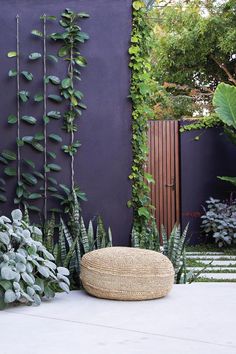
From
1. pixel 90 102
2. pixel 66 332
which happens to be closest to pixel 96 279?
pixel 66 332

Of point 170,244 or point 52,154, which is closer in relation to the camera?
point 170,244

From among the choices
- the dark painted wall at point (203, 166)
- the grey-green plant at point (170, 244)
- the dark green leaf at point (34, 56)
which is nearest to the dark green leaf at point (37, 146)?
the dark green leaf at point (34, 56)

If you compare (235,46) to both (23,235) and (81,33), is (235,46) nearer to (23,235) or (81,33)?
(81,33)

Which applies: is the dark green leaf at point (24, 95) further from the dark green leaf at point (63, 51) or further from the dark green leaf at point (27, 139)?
the dark green leaf at point (63, 51)

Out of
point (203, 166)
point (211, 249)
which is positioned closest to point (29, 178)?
point (211, 249)

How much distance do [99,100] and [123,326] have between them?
2.30 metres

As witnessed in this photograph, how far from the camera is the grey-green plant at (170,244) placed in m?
4.37

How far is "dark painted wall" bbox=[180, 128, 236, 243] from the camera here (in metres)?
8.21

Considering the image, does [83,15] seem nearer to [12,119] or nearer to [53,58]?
[53,58]

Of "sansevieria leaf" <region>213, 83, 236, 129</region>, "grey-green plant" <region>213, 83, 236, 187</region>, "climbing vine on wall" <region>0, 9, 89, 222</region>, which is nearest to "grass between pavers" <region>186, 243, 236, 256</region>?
"grey-green plant" <region>213, 83, 236, 187</region>

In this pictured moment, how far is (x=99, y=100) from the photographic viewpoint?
4641mm

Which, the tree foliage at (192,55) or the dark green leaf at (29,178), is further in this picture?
the tree foliage at (192,55)

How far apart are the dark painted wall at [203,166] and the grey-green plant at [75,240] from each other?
12.6 ft

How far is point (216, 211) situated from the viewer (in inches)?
313
